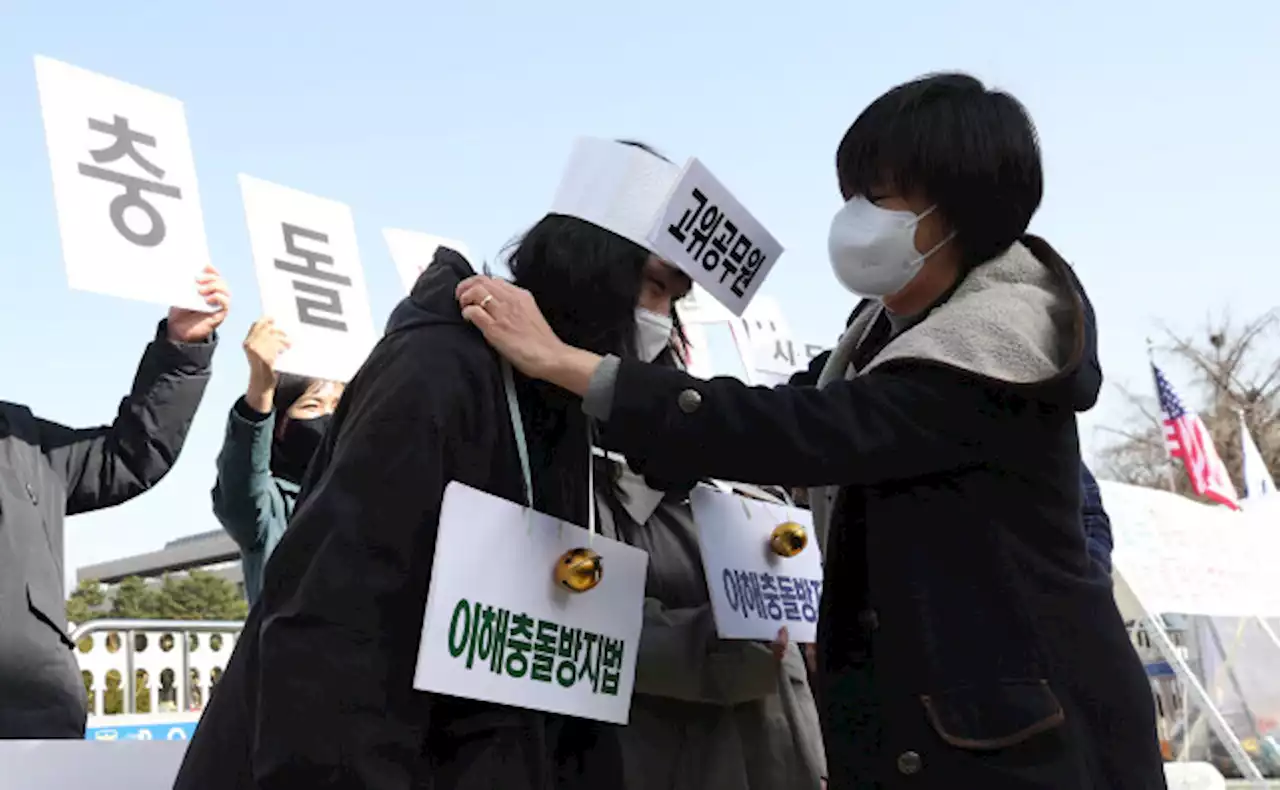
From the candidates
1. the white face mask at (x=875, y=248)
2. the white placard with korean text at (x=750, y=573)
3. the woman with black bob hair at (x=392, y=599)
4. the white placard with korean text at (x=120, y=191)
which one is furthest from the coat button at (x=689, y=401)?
the white placard with korean text at (x=120, y=191)

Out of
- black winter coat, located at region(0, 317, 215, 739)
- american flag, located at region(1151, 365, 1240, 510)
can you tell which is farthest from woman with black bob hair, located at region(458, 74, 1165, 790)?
american flag, located at region(1151, 365, 1240, 510)

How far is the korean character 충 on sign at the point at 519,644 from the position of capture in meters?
1.69

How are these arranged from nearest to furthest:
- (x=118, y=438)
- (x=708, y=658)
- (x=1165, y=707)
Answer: (x=708, y=658) → (x=118, y=438) → (x=1165, y=707)

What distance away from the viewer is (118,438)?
3283mm

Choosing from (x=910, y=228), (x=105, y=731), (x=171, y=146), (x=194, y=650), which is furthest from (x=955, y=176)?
(x=194, y=650)

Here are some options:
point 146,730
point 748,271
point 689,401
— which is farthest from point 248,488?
point 146,730

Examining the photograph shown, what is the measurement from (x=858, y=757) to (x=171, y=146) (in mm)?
2693

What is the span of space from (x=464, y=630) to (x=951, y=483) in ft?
2.07

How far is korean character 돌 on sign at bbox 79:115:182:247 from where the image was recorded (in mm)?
3465

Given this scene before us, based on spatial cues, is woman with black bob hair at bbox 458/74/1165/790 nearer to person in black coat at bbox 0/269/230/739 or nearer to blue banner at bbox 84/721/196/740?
person in black coat at bbox 0/269/230/739

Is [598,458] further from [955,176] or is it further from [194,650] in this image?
[194,650]

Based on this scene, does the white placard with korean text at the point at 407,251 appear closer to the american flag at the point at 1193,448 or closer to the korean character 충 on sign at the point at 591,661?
the korean character 충 on sign at the point at 591,661

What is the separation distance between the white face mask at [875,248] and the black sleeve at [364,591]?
0.55 meters

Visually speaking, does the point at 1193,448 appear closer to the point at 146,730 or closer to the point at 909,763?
the point at 146,730
